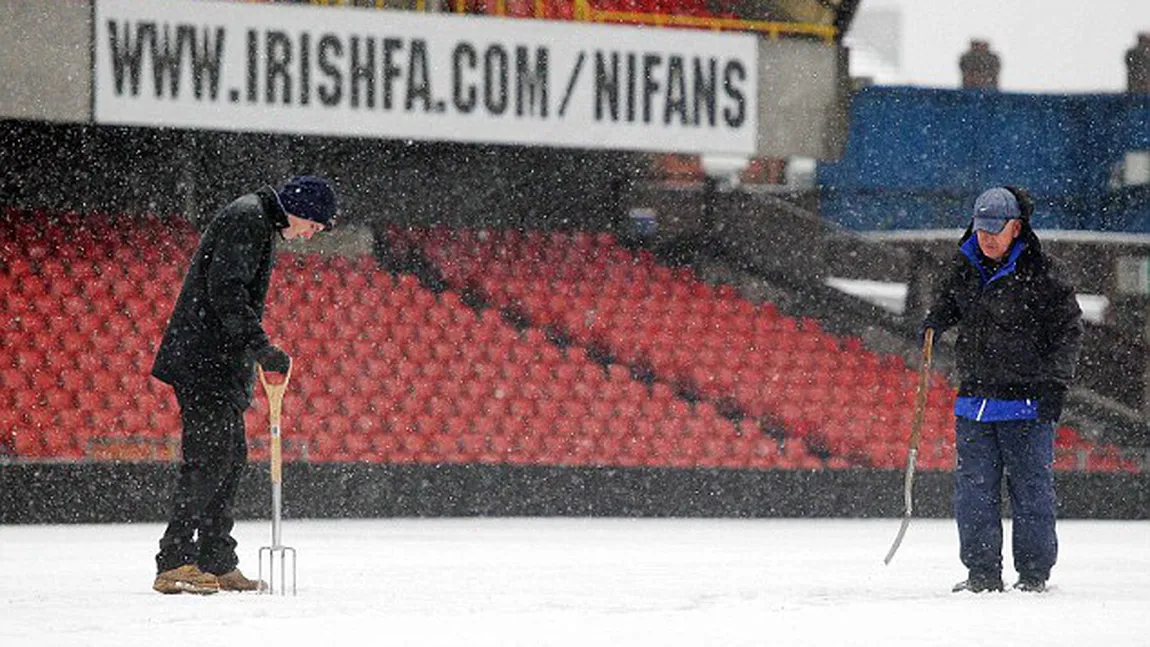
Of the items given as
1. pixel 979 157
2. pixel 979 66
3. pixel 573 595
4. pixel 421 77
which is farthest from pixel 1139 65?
pixel 573 595

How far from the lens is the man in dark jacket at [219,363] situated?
7.77m

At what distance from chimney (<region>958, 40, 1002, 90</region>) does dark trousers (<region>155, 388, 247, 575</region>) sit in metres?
22.3

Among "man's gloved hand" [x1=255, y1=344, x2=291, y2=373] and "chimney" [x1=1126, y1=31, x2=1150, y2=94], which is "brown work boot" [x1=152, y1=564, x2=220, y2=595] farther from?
"chimney" [x1=1126, y1=31, x2=1150, y2=94]

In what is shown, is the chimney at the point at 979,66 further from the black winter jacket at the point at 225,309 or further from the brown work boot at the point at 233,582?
the brown work boot at the point at 233,582

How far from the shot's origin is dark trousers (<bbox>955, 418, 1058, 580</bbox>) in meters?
8.23

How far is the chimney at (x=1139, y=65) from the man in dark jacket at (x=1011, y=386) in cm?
2050

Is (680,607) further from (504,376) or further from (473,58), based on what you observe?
(473,58)

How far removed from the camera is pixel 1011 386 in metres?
8.27

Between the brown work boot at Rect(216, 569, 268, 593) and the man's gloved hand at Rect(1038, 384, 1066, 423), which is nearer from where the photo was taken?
the brown work boot at Rect(216, 569, 268, 593)

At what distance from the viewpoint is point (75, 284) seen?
15844mm

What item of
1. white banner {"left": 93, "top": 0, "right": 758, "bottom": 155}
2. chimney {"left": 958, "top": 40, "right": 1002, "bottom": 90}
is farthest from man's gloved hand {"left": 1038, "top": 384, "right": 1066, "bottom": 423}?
chimney {"left": 958, "top": 40, "right": 1002, "bottom": 90}

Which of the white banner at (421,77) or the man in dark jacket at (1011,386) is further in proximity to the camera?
the white banner at (421,77)

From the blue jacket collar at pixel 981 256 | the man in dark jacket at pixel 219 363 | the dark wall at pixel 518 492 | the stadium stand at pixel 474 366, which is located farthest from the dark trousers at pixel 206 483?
the stadium stand at pixel 474 366

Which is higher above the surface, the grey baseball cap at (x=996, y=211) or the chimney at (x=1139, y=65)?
the chimney at (x=1139, y=65)
